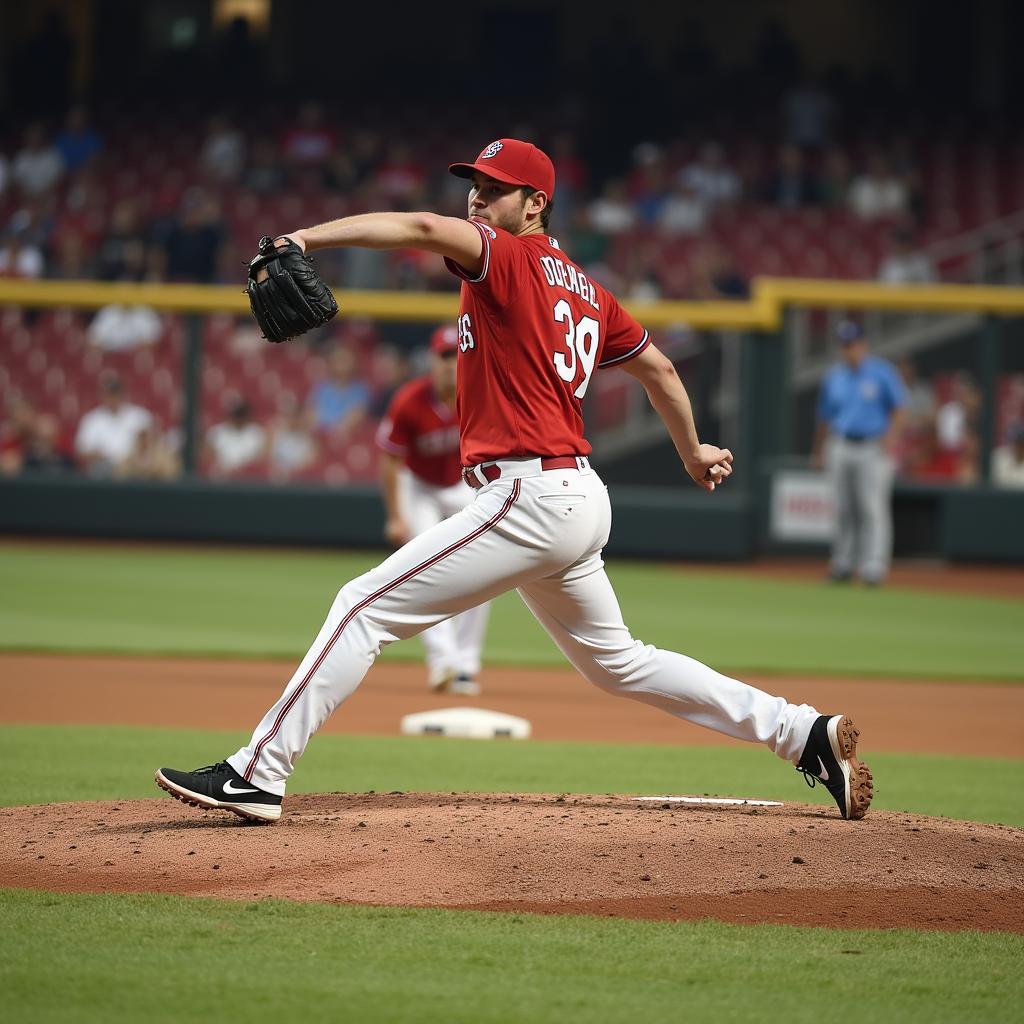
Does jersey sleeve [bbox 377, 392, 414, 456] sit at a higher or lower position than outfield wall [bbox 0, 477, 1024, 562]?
higher

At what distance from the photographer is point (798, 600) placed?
14.1 metres

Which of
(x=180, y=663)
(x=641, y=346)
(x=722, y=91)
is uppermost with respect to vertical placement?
(x=722, y=91)

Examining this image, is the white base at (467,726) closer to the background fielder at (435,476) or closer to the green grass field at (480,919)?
the green grass field at (480,919)

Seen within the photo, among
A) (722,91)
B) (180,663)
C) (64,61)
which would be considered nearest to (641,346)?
(180,663)

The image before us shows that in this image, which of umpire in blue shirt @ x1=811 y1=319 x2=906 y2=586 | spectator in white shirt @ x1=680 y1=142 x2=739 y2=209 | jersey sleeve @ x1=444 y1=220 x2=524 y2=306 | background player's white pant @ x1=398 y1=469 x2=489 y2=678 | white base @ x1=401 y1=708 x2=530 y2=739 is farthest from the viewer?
spectator in white shirt @ x1=680 y1=142 x2=739 y2=209

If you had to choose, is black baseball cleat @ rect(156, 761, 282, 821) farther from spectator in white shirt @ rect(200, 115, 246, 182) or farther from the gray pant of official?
spectator in white shirt @ rect(200, 115, 246, 182)

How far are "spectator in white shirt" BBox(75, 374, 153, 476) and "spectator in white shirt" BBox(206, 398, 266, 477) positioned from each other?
70 centimetres

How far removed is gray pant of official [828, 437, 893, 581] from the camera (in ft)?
48.8

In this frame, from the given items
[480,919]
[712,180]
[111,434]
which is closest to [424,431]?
[480,919]

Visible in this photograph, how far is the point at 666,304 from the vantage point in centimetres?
1686

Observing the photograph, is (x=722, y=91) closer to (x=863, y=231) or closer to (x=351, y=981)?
(x=863, y=231)

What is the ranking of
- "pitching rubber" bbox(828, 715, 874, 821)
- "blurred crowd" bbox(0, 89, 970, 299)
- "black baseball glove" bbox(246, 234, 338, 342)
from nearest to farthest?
1. "black baseball glove" bbox(246, 234, 338, 342)
2. "pitching rubber" bbox(828, 715, 874, 821)
3. "blurred crowd" bbox(0, 89, 970, 299)

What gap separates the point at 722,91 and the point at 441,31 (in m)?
4.87

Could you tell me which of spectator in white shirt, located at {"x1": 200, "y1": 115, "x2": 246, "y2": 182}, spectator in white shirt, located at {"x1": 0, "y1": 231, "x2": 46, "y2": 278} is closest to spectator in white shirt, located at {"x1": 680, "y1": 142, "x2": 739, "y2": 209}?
spectator in white shirt, located at {"x1": 200, "y1": 115, "x2": 246, "y2": 182}
